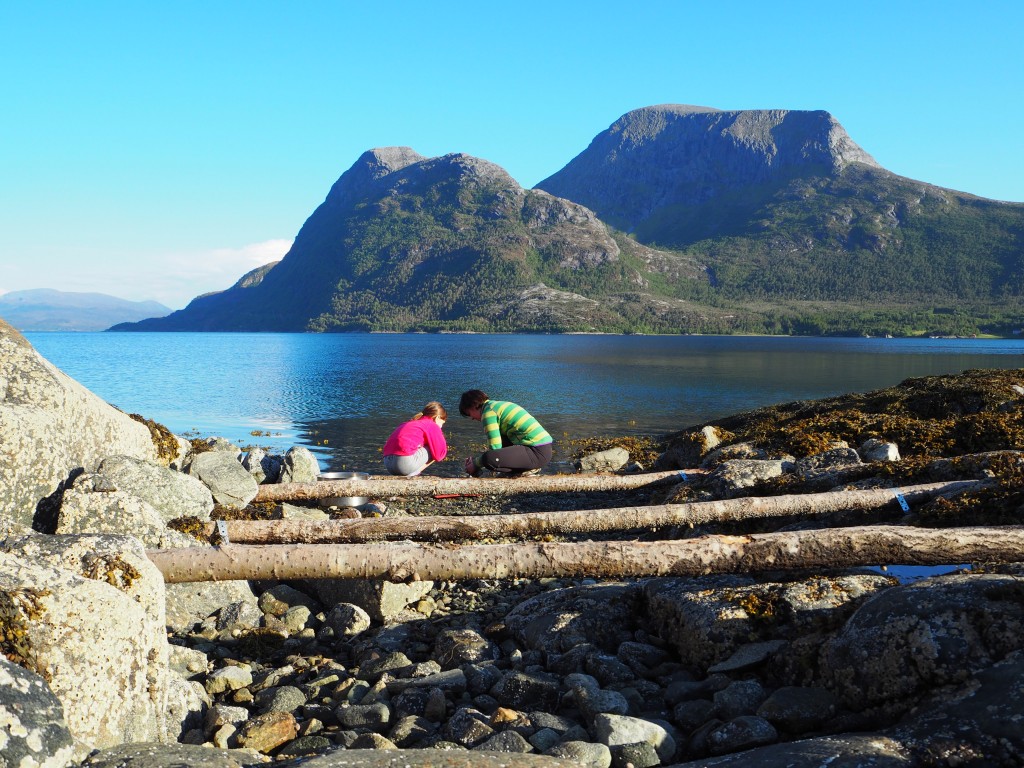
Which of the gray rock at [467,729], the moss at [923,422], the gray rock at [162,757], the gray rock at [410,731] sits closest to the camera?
the gray rock at [162,757]

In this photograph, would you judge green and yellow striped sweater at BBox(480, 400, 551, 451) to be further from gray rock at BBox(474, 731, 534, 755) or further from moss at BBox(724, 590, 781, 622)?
gray rock at BBox(474, 731, 534, 755)

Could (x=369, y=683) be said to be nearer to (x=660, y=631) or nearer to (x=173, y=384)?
(x=660, y=631)

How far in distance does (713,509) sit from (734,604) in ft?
12.6

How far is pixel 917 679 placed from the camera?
4.69m

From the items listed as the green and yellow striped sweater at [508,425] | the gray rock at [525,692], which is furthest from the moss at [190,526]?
the green and yellow striped sweater at [508,425]

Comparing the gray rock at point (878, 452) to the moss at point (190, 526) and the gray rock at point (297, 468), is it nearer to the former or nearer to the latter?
the gray rock at point (297, 468)

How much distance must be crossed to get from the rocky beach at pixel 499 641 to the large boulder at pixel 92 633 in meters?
0.01

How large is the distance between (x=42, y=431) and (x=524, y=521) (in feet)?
21.2

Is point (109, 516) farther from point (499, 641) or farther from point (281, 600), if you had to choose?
point (499, 641)

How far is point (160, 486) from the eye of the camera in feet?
33.4

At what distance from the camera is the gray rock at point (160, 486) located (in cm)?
991

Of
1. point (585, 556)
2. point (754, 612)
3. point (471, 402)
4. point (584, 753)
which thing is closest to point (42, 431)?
point (471, 402)

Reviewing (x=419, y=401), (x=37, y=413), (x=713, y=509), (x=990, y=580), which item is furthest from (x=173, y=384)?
(x=990, y=580)

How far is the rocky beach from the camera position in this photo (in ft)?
14.4
